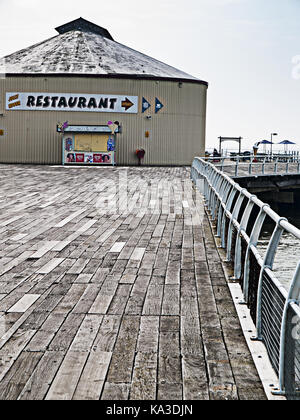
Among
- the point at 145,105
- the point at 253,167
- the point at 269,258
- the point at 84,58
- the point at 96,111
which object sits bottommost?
the point at 253,167

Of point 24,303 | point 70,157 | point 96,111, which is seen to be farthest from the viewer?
point 96,111

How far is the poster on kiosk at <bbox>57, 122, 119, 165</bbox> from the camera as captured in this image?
3928 centimetres

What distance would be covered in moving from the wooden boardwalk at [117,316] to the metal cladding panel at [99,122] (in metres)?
28.7

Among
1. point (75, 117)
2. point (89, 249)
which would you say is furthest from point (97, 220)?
point (75, 117)

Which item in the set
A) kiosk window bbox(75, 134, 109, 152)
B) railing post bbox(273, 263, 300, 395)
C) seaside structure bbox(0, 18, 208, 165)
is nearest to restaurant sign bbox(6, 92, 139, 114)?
seaside structure bbox(0, 18, 208, 165)

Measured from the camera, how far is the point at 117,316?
6.21m

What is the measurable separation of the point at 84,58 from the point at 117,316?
41.0 metres

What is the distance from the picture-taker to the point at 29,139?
137 ft

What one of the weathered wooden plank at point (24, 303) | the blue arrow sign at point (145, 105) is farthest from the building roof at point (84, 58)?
the weathered wooden plank at point (24, 303)

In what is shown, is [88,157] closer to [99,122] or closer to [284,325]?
[99,122]

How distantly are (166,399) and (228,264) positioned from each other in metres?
4.86

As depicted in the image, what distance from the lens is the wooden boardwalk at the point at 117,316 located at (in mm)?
4496

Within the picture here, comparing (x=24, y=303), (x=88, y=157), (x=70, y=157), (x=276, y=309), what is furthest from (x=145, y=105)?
(x=276, y=309)
